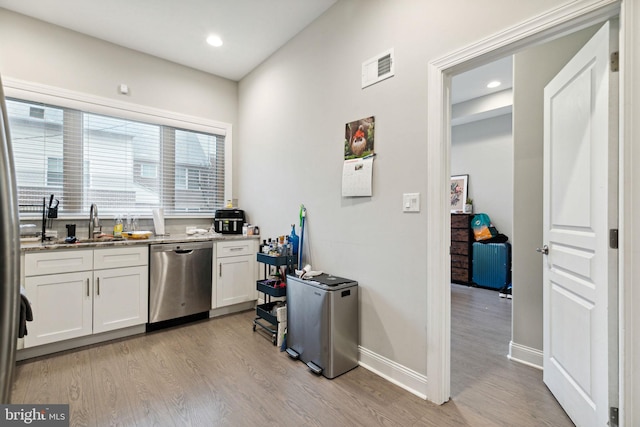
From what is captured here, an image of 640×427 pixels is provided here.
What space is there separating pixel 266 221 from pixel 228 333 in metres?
1.27

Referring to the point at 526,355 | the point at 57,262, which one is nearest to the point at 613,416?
the point at 526,355

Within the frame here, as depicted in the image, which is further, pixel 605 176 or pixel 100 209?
pixel 100 209

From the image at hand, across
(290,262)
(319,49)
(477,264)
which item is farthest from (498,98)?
(290,262)

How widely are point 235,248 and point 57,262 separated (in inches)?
60.1

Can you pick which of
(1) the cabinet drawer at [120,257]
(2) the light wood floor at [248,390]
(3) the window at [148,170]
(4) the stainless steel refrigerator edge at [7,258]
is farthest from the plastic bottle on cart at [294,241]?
(4) the stainless steel refrigerator edge at [7,258]

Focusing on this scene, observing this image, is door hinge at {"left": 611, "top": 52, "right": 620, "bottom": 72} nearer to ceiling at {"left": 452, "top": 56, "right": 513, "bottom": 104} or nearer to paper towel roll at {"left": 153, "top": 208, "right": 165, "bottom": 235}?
ceiling at {"left": 452, "top": 56, "right": 513, "bottom": 104}

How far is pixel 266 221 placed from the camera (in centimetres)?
353

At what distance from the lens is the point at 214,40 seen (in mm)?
3129

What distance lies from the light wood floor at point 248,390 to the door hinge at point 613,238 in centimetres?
107

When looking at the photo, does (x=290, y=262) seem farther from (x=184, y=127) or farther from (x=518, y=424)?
(x=184, y=127)

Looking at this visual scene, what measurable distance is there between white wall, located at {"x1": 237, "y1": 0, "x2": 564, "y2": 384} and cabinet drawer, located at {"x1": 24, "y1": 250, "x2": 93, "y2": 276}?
5.73 feet

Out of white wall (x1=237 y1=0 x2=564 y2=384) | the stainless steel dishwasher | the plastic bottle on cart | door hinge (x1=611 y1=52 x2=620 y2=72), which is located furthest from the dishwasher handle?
door hinge (x1=611 y1=52 x2=620 y2=72)

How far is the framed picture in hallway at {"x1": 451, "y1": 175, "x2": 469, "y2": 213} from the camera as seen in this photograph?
5.52m

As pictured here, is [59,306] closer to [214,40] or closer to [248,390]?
[248,390]
